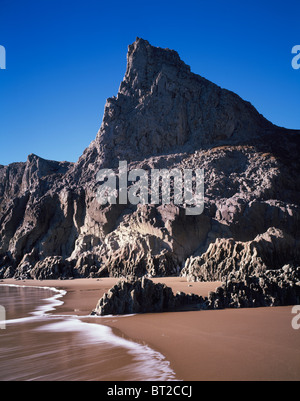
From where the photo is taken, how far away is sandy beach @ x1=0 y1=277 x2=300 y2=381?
4.52 m

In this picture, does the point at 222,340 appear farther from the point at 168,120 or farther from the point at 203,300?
the point at 168,120

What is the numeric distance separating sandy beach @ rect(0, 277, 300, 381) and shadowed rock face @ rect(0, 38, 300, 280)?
7042mm

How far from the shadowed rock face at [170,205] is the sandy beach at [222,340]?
7.04 m

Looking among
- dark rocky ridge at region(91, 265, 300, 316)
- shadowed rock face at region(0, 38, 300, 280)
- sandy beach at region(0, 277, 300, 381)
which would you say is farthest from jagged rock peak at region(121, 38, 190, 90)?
sandy beach at region(0, 277, 300, 381)

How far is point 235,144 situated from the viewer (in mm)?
47812

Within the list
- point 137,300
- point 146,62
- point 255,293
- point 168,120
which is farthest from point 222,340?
point 146,62

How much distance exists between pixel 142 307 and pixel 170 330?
288 cm

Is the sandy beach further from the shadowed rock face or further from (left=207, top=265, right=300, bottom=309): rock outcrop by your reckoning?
the shadowed rock face

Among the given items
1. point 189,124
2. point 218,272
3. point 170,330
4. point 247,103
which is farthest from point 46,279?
point 247,103

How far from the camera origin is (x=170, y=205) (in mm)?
31203

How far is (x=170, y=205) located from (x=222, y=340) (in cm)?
2516

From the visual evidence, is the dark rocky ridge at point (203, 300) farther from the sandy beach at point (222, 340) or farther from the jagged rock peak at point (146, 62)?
the jagged rock peak at point (146, 62)

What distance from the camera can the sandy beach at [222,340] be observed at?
4523mm
